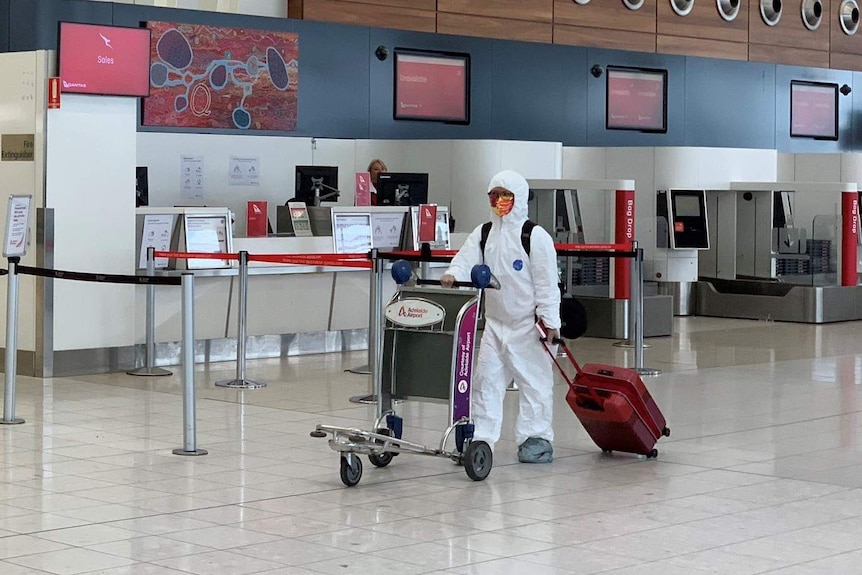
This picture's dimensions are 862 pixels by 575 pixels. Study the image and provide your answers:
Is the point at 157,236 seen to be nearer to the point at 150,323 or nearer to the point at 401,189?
the point at 150,323

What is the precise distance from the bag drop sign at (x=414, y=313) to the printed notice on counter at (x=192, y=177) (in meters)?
8.34

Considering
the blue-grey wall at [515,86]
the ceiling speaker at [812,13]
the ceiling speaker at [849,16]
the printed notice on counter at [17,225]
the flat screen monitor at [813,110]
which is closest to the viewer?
the printed notice on counter at [17,225]

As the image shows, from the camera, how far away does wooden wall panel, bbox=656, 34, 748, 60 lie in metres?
21.4

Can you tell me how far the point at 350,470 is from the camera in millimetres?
6848

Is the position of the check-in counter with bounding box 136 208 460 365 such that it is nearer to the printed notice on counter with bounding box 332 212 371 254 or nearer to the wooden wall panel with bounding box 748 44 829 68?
the printed notice on counter with bounding box 332 212 371 254

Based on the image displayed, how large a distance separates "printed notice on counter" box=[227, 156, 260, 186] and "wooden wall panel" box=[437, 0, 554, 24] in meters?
3.84

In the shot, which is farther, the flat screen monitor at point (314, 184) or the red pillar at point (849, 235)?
the red pillar at point (849, 235)

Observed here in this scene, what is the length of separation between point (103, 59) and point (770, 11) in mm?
14607

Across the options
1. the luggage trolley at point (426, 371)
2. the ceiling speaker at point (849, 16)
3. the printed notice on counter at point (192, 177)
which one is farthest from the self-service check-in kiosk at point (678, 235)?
the luggage trolley at point (426, 371)

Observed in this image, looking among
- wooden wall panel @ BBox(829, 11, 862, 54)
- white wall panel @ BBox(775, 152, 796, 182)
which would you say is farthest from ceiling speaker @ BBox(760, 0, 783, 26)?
white wall panel @ BBox(775, 152, 796, 182)

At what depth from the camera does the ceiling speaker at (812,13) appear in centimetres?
2366

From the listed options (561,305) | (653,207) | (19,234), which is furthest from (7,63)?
(653,207)

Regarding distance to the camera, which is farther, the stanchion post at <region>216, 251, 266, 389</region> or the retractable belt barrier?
the stanchion post at <region>216, 251, 266, 389</region>

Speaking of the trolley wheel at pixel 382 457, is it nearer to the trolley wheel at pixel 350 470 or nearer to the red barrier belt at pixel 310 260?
the trolley wheel at pixel 350 470
